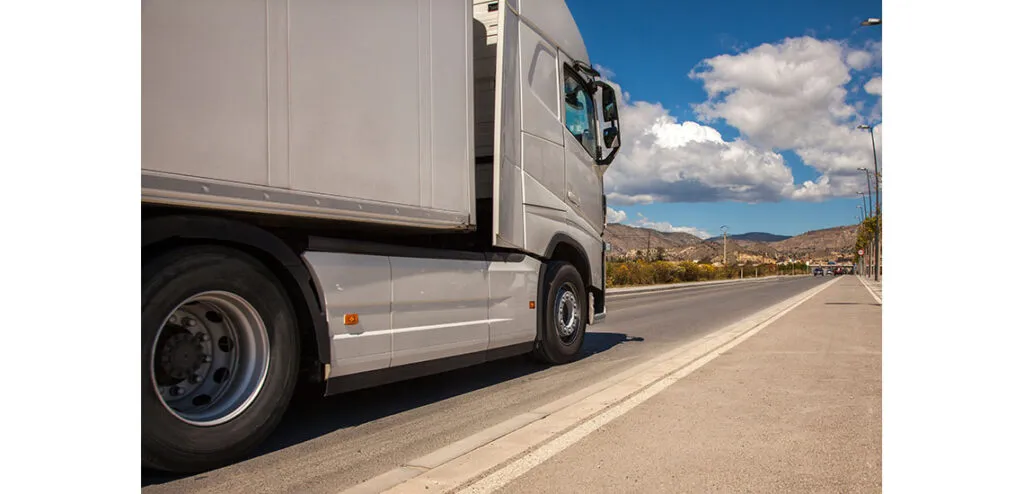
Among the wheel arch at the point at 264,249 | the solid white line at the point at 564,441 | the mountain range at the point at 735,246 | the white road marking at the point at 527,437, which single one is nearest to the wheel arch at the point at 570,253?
the white road marking at the point at 527,437

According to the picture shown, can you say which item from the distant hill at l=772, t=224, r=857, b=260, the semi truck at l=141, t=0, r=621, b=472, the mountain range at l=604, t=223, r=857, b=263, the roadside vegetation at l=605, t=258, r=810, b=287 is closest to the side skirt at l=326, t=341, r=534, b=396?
the semi truck at l=141, t=0, r=621, b=472

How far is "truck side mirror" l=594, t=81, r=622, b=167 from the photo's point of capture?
8.70m

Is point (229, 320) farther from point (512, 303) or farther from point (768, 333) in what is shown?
point (768, 333)

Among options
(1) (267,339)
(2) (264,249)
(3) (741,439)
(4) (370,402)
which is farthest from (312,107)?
(3) (741,439)

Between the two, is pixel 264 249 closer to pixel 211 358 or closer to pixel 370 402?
pixel 211 358

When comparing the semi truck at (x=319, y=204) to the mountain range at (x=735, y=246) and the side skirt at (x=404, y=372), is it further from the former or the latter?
the mountain range at (x=735, y=246)

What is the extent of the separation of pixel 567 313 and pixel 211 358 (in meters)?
4.54

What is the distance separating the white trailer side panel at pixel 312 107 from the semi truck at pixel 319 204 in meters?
0.01

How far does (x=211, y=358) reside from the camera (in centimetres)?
394

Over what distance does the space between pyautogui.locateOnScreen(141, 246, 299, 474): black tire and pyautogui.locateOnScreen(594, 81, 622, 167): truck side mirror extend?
210 inches

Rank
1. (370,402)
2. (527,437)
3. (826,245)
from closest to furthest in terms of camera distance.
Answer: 1. (527,437)
2. (370,402)
3. (826,245)

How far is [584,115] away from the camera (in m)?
8.34
